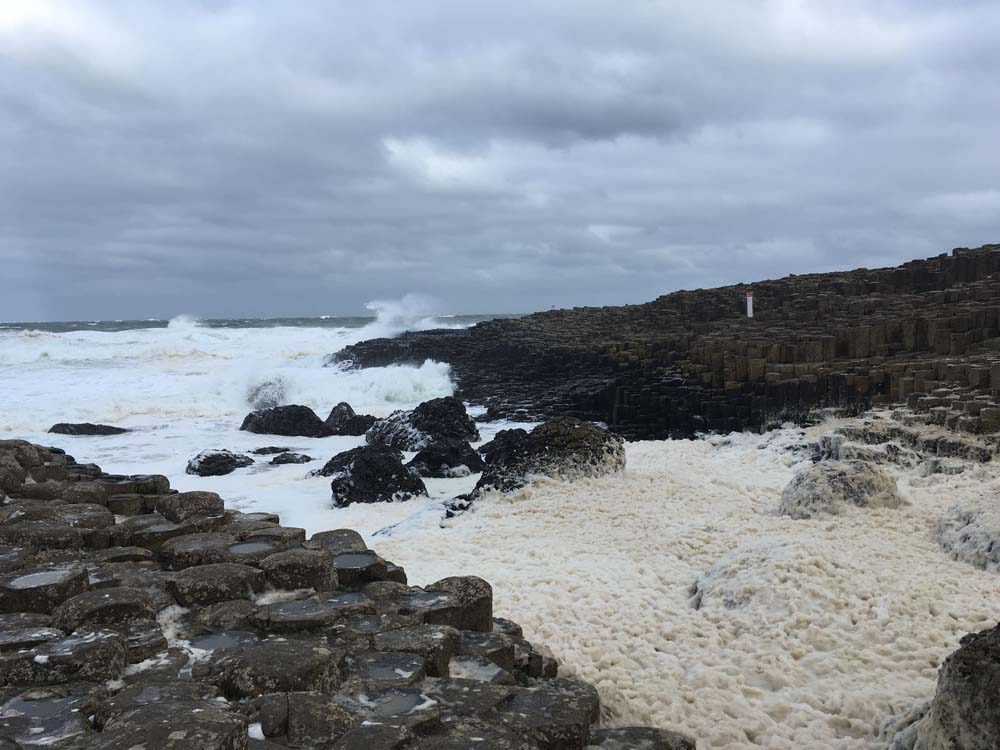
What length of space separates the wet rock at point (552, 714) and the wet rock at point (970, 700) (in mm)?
1293

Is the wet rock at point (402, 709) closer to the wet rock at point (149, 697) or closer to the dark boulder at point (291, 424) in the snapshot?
the wet rock at point (149, 697)

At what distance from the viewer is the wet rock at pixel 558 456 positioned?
8906mm

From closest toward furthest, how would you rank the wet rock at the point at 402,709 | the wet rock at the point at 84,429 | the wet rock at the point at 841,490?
the wet rock at the point at 402,709 → the wet rock at the point at 841,490 → the wet rock at the point at 84,429

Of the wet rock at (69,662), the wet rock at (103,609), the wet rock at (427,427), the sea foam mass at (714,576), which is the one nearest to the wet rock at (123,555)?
the wet rock at (103,609)

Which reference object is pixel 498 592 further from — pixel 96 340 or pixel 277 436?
pixel 96 340

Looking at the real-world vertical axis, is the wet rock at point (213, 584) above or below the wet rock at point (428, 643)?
above

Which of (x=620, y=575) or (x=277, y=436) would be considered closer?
(x=620, y=575)

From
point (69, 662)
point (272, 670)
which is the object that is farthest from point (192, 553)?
point (272, 670)

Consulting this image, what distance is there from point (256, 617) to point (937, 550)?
199 inches

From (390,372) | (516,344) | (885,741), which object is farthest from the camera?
(516,344)

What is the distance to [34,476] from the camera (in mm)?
6832

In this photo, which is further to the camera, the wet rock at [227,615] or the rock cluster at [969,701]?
the wet rock at [227,615]

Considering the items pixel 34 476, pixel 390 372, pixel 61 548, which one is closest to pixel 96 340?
pixel 390 372

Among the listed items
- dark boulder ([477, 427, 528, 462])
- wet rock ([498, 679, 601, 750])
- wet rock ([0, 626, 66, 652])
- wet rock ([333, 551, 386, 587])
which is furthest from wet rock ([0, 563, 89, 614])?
dark boulder ([477, 427, 528, 462])
